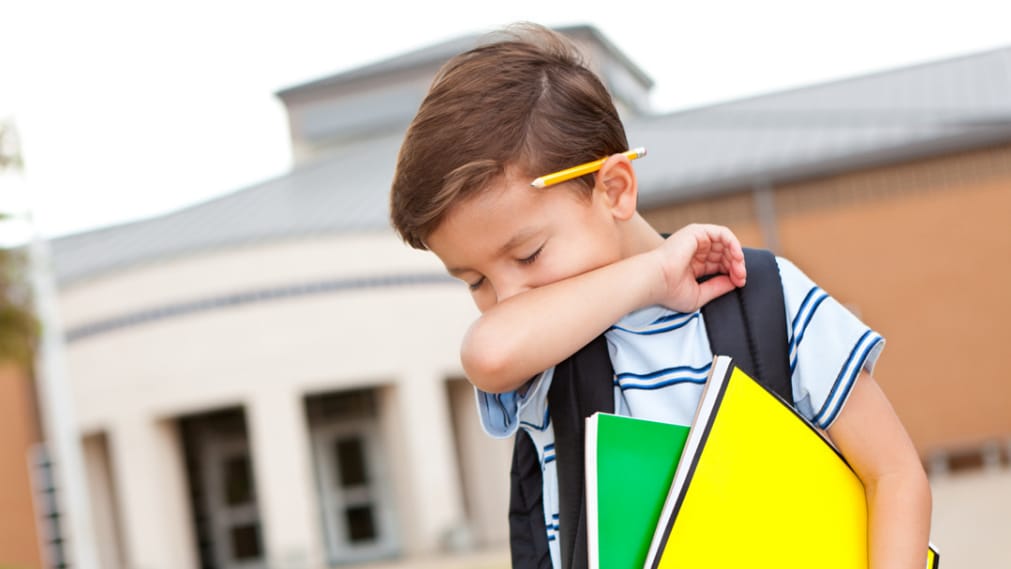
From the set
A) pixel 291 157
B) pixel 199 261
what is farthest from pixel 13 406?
pixel 291 157

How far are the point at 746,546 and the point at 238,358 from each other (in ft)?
53.0

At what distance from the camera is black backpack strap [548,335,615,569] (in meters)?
1.47

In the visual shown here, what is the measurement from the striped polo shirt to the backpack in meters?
0.02

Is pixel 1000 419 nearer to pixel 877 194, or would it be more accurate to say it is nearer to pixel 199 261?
pixel 877 194

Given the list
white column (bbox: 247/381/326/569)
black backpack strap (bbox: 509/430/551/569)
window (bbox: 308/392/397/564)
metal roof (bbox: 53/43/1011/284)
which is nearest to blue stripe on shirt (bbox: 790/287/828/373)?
black backpack strap (bbox: 509/430/551/569)

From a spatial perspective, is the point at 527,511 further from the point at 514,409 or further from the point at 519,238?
the point at 519,238

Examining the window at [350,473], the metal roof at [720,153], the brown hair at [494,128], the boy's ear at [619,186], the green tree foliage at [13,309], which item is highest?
the metal roof at [720,153]

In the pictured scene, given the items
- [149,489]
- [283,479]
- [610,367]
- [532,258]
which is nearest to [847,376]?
[610,367]

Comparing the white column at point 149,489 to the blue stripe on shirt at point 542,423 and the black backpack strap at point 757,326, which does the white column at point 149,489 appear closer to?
the blue stripe on shirt at point 542,423

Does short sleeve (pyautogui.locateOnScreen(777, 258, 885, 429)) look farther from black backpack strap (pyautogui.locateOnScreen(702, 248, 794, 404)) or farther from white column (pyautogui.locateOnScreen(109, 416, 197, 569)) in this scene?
white column (pyautogui.locateOnScreen(109, 416, 197, 569))

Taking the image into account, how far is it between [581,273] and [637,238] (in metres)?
0.14

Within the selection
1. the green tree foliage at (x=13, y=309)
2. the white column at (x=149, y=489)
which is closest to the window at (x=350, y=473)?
the white column at (x=149, y=489)

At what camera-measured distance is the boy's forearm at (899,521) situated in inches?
54.0

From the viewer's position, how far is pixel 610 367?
59.8 inches
